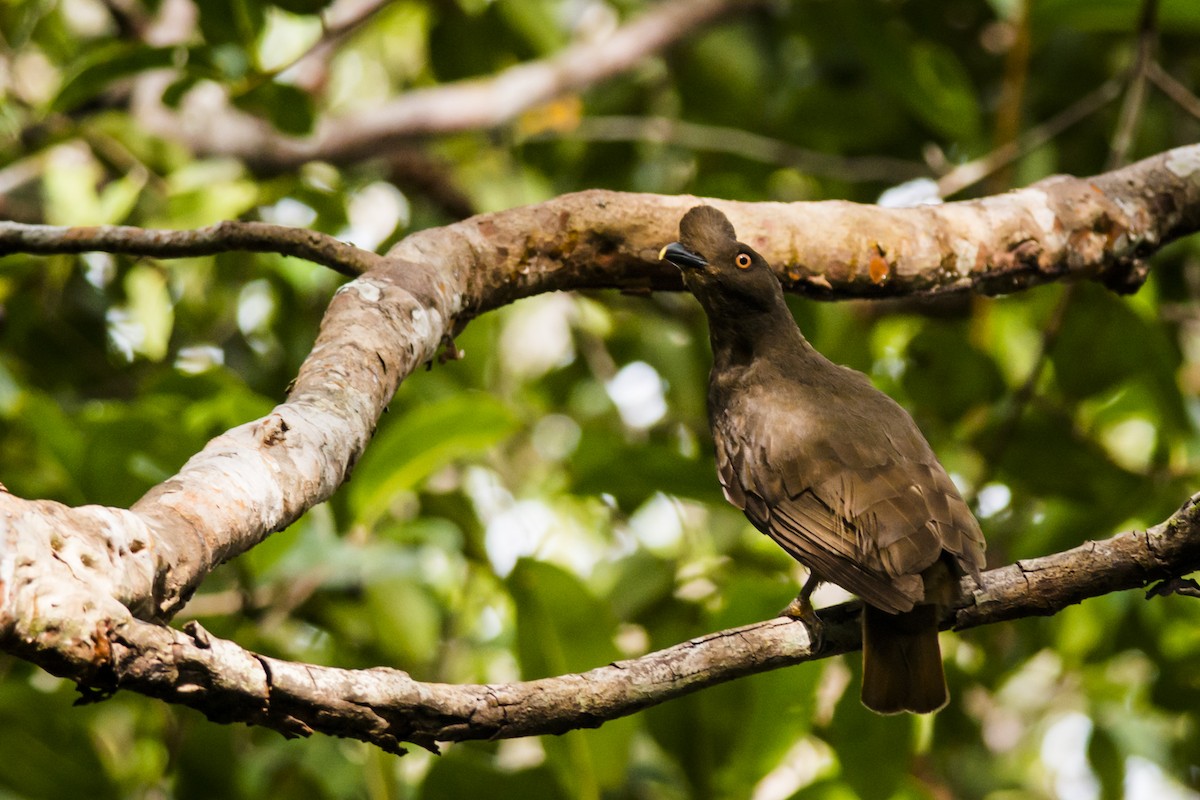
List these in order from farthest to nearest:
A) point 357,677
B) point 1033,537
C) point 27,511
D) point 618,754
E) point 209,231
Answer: point 1033,537
point 618,754
point 209,231
point 357,677
point 27,511

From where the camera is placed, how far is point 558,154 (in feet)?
17.2

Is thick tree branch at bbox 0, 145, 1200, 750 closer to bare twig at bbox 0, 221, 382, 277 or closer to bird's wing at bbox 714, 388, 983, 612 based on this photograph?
bare twig at bbox 0, 221, 382, 277

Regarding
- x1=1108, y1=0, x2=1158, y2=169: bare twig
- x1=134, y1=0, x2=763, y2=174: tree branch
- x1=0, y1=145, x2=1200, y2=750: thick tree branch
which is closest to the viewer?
x1=0, y1=145, x2=1200, y2=750: thick tree branch

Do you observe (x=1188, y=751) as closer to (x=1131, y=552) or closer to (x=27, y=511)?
(x=1131, y=552)

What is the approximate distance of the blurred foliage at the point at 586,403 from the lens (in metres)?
3.30

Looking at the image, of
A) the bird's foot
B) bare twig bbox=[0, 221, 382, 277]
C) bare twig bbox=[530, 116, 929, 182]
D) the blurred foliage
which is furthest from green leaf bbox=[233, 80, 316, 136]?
the bird's foot

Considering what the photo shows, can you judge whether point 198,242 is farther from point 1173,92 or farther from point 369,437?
point 1173,92

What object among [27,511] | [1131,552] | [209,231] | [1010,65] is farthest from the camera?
[1010,65]

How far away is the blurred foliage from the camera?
130 inches

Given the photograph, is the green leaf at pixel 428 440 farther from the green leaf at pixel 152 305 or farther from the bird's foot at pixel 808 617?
the green leaf at pixel 152 305

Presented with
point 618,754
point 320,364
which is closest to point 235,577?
point 618,754

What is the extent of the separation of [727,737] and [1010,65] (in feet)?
9.16

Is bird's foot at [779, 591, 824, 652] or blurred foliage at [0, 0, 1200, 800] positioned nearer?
bird's foot at [779, 591, 824, 652]

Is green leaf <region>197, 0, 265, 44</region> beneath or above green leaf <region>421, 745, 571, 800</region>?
above
